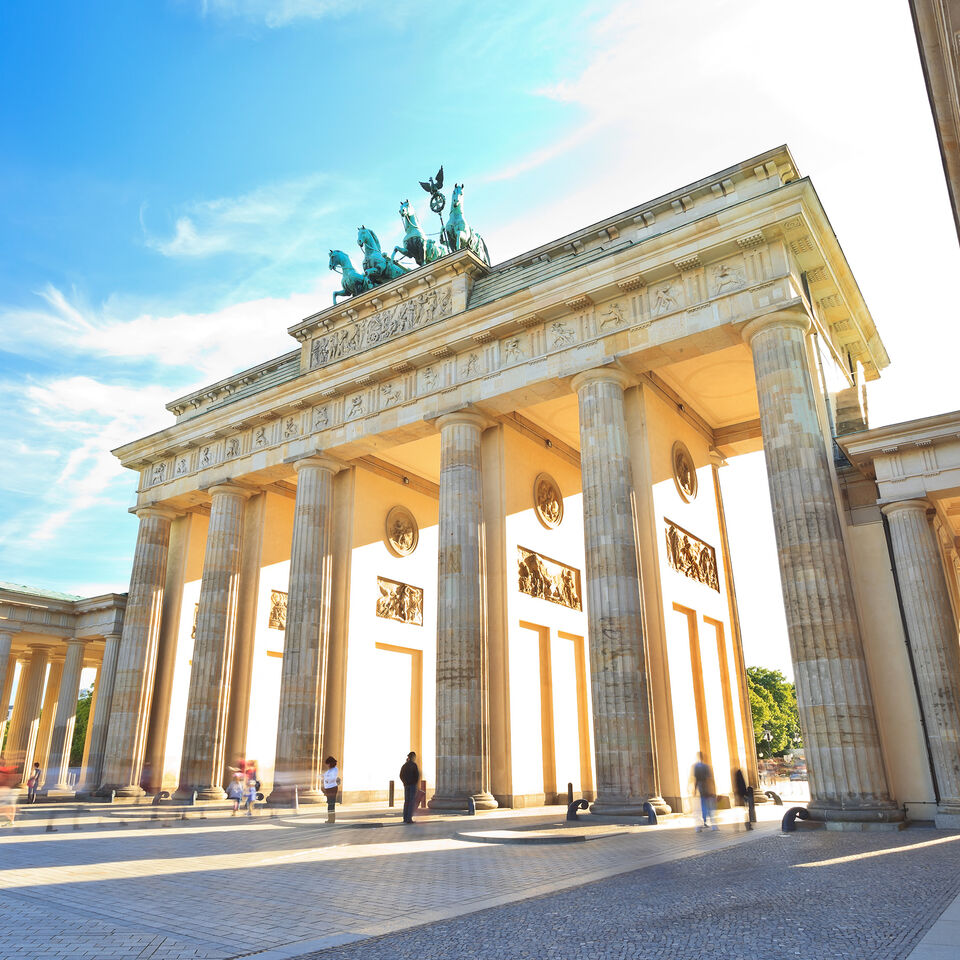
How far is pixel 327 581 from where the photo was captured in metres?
25.3

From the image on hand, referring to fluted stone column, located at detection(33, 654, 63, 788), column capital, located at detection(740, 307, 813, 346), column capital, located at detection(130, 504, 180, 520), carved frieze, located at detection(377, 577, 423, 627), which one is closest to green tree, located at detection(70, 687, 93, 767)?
fluted stone column, located at detection(33, 654, 63, 788)

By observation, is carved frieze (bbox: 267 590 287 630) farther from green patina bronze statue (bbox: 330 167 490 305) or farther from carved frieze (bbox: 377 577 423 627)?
green patina bronze statue (bbox: 330 167 490 305)

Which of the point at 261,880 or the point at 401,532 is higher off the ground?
the point at 401,532

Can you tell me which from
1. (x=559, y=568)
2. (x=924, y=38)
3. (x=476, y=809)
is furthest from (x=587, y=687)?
(x=924, y=38)

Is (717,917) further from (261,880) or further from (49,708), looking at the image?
(49,708)

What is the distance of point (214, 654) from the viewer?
26.4m

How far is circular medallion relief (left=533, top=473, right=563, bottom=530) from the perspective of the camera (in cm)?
2527

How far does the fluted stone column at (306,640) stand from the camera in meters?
23.1

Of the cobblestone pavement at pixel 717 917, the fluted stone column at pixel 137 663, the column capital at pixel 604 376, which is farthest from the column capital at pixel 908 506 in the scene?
the fluted stone column at pixel 137 663

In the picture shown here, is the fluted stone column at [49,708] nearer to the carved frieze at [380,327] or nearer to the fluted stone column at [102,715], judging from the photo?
the fluted stone column at [102,715]

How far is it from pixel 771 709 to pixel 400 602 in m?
65.9

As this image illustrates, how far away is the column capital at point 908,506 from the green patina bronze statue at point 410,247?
1625 cm

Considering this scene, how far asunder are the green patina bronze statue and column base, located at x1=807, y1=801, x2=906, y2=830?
795 inches

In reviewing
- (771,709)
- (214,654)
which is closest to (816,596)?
A: (214,654)
